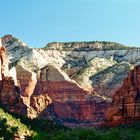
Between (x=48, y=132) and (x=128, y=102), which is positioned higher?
(x=128, y=102)

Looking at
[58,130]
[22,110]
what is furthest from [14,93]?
[58,130]

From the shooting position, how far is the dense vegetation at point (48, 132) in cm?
14402

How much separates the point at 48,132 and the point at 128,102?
19312 mm

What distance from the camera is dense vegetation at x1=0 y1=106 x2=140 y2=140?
144 metres

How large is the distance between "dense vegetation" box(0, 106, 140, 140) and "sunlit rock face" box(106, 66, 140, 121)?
4.51m

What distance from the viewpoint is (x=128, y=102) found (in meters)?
167

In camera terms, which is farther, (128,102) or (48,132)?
(128,102)

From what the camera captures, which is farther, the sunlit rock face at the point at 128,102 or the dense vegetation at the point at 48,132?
the sunlit rock face at the point at 128,102

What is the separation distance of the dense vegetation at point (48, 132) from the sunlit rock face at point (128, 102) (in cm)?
451

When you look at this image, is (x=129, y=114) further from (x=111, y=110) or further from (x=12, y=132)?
(x=12, y=132)

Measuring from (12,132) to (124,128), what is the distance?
89.0ft

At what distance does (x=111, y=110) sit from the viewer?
169m

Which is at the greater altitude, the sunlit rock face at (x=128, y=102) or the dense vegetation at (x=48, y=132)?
the sunlit rock face at (x=128, y=102)

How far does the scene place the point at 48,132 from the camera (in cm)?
16075
